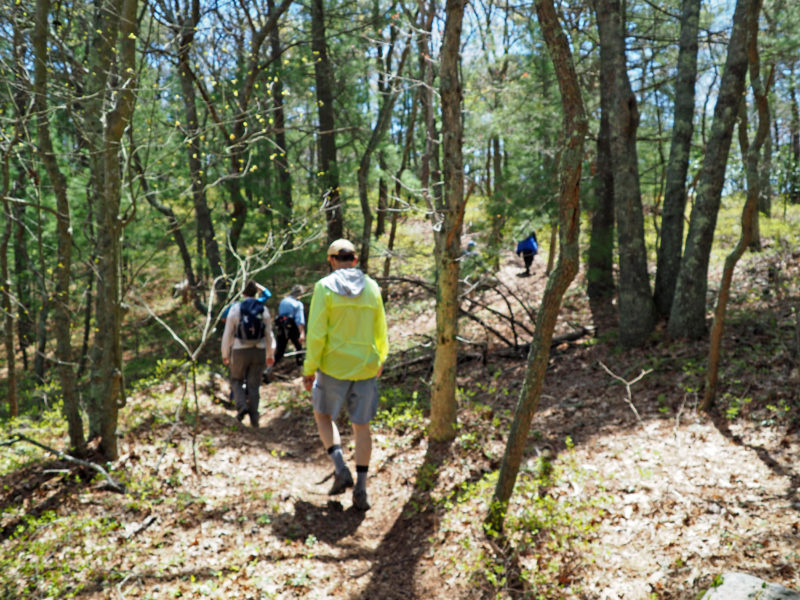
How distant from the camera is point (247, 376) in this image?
7500mm

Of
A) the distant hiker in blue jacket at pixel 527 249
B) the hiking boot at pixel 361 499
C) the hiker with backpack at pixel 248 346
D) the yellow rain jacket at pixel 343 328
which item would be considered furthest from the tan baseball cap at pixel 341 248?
the distant hiker in blue jacket at pixel 527 249

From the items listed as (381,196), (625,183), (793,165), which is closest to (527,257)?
(381,196)

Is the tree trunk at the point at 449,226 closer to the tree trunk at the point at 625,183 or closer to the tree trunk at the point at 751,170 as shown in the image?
the tree trunk at the point at 751,170

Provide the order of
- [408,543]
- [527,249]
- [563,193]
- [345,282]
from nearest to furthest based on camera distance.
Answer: [563,193], [408,543], [345,282], [527,249]

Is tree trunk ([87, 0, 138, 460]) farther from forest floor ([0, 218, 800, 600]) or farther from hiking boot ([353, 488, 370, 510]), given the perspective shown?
hiking boot ([353, 488, 370, 510])

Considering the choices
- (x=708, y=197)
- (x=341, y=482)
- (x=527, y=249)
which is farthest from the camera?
(x=527, y=249)

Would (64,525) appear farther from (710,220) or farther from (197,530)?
(710,220)

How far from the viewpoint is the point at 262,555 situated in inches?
163

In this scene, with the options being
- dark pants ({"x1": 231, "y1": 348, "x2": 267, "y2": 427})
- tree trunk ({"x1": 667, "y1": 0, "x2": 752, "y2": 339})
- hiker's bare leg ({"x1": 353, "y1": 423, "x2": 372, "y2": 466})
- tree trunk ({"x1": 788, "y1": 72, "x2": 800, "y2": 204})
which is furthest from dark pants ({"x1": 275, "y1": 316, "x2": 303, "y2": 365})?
tree trunk ({"x1": 788, "y1": 72, "x2": 800, "y2": 204})

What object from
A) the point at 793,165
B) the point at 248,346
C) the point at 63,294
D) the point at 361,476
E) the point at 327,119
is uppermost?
the point at 327,119

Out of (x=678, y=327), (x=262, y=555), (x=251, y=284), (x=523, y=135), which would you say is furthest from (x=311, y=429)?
(x=523, y=135)

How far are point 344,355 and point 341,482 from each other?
129cm

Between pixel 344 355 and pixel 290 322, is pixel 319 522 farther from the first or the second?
pixel 290 322

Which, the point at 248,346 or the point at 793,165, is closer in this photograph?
the point at 248,346
